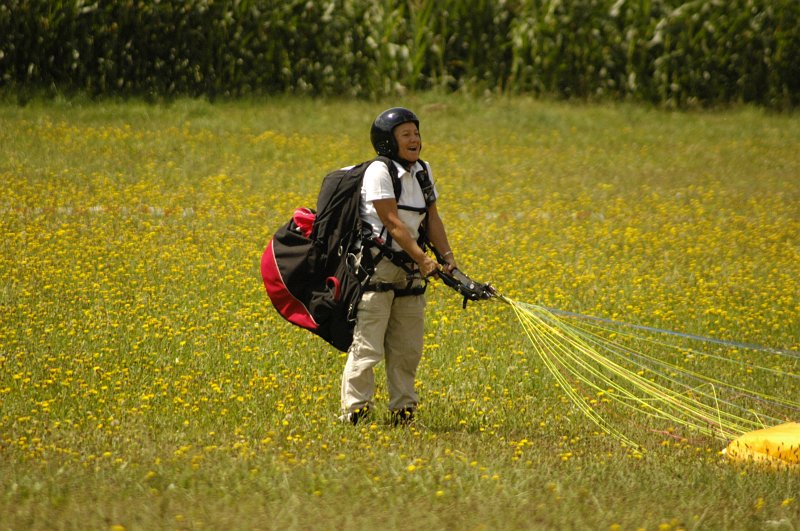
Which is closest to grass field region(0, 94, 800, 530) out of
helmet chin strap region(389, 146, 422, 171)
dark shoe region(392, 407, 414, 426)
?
dark shoe region(392, 407, 414, 426)

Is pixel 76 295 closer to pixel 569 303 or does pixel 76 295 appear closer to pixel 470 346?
pixel 470 346

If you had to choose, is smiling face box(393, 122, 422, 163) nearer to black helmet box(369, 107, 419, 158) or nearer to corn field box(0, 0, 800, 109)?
black helmet box(369, 107, 419, 158)

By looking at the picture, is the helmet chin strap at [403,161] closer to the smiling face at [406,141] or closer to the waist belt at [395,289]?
the smiling face at [406,141]

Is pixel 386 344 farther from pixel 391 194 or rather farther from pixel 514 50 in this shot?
pixel 514 50

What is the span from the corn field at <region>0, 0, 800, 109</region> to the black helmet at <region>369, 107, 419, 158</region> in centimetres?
1360

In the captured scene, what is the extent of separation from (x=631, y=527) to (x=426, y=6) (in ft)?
57.2

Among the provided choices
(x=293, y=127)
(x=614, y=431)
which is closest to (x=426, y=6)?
(x=293, y=127)

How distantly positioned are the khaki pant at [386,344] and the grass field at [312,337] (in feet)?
0.64

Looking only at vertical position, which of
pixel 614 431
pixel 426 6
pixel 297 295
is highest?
pixel 426 6

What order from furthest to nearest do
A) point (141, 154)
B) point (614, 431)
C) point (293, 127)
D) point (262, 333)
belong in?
1. point (293, 127)
2. point (141, 154)
3. point (262, 333)
4. point (614, 431)

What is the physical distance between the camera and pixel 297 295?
602 centimetres

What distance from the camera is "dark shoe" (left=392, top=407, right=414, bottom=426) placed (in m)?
6.15

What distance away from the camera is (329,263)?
603 centimetres

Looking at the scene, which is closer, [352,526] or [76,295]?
[352,526]
